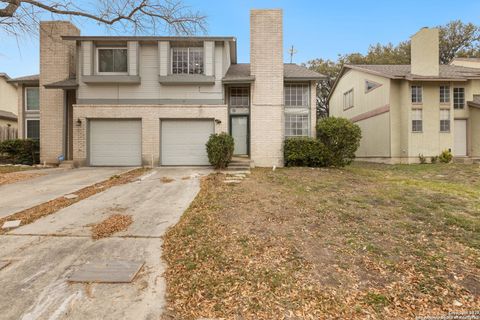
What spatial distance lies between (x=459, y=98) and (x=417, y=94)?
3.07 m

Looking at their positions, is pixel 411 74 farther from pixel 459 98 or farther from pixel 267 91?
pixel 267 91

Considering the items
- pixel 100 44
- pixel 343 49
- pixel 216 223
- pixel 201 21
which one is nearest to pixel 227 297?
pixel 216 223

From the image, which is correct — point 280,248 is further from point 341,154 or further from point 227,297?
point 341,154

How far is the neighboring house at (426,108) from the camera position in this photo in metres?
15.4

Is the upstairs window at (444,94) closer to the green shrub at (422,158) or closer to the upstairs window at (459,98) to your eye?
the upstairs window at (459,98)

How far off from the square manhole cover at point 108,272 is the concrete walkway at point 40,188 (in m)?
3.43

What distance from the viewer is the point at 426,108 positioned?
15.4 meters

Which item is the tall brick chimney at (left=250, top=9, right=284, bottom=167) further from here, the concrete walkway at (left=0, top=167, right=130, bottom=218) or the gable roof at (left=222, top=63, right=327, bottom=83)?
the concrete walkway at (left=0, top=167, right=130, bottom=218)

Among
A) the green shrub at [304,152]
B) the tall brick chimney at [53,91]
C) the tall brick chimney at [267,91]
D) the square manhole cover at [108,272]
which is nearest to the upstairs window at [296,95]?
the tall brick chimney at [267,91]

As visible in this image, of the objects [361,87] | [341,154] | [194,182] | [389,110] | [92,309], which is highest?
[361,87]

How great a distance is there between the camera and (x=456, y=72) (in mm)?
16609

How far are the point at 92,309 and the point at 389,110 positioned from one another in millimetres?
17170

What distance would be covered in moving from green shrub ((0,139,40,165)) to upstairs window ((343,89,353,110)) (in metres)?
20.3

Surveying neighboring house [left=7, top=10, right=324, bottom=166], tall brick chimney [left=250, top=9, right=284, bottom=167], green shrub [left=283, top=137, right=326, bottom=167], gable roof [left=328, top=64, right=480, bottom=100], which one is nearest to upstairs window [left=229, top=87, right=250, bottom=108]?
neighboring house [left=7, top=10, right=324, bottom=166]
